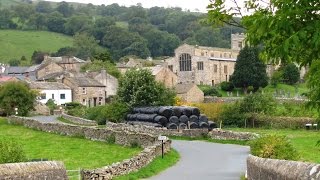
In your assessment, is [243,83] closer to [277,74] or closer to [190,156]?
[277,74]

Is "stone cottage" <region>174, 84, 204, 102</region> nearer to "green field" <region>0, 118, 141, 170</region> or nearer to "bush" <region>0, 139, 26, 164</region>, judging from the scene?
"green field" <region>0, 118, 141, 170</region>

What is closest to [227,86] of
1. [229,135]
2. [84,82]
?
[84,82]

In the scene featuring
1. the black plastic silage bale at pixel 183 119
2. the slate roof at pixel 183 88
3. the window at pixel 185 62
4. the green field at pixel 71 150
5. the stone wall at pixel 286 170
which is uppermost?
the window at pixel 185 62

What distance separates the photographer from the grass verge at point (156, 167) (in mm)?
26866

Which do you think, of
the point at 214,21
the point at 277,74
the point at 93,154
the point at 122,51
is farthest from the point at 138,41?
the point at 214,21

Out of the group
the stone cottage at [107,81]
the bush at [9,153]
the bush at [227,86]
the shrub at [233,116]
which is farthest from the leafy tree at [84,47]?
the bush at [9,153]

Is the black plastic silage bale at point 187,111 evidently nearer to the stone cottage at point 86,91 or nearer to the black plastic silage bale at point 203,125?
the black plastic silage bale at point 203,125

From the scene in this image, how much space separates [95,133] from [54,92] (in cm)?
4820

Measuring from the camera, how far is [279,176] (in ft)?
36.6

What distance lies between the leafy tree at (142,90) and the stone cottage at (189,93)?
2237 cm

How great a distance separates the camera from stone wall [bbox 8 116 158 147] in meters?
40.5

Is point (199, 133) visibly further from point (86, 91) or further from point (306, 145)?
point (86, 91)

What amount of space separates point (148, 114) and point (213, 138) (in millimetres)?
10532

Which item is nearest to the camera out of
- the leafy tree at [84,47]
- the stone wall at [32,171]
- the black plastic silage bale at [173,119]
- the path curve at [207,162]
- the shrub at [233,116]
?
the stone wall at [32,171]
